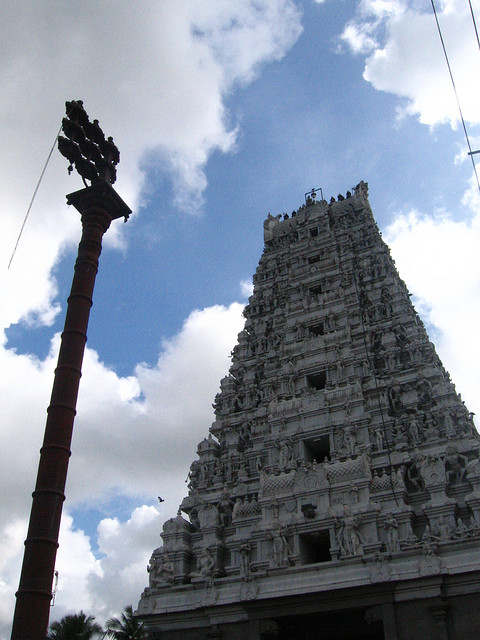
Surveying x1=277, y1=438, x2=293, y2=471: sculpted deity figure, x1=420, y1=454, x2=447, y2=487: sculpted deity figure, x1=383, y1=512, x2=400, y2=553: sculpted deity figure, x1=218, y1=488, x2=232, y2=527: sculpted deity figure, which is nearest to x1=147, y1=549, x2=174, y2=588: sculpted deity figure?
x1=218, y1=488, x2=232, y2=527: sculpted deity figure

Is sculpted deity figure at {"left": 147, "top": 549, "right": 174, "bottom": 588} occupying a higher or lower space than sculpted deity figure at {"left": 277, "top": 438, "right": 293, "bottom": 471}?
lower

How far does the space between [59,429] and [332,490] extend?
12409 millimetres

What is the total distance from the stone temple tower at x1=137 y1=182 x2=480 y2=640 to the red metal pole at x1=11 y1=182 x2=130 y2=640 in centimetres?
880

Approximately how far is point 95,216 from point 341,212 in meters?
22.8

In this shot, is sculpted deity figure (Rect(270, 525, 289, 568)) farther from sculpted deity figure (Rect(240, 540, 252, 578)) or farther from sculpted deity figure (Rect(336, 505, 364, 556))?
sculpted deity figure (Rect(336, 505, 364, 556))

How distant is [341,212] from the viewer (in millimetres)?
44969

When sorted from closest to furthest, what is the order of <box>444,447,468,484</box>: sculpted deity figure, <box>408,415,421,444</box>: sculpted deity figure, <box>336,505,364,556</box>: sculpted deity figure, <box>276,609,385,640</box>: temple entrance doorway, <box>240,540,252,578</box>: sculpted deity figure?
<box>276,609,385,640</box>: temple entrance doorway → <box>336,505,364,556</box>: sculpted deity figure → <box>444,447,468,484</box>: sculpted deity figure → <box>240,540,252,578</box>: sculpted deity figure → <box>408,415,421,444</box>: sculpted deity figure

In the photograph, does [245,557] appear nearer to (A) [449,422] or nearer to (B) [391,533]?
(B) [391,533]

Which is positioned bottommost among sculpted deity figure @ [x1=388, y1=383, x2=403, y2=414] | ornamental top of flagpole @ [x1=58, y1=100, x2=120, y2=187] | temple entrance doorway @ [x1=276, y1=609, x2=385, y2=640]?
temple entrance doorway @ [x1=276, y1=609, x2=385, y2=640]

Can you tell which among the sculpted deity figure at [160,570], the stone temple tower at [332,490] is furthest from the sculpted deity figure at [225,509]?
the sculpted deity figure at [160,570]

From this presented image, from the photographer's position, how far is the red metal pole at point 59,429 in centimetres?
1900

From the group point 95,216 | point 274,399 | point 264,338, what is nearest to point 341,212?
point 264,338

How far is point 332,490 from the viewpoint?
90.9ft

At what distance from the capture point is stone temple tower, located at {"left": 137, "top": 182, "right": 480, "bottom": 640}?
23.3 metres
